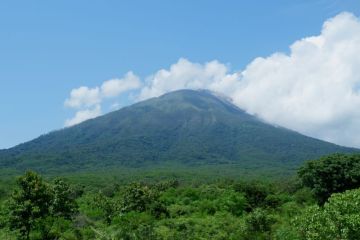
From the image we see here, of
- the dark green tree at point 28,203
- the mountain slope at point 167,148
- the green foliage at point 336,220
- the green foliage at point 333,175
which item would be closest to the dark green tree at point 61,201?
the dark green tree at point 28,203

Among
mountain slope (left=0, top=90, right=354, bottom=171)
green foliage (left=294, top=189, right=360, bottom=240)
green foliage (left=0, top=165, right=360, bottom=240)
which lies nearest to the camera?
green foliage (left=294, top=189, right=360, bottom=240)

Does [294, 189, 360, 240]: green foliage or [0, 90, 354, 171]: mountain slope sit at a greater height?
[0, 90, 354, 171]: mountain slope

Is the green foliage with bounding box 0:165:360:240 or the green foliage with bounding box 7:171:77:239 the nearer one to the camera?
the green foliage with bounding box 0:165:360:240

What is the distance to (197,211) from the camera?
45938mm

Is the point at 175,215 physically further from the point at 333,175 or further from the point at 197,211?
the point at 333,175

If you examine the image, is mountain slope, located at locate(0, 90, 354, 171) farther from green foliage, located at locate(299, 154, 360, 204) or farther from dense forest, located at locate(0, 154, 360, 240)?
green foliage, located at locate(299, 154, 360, 204)

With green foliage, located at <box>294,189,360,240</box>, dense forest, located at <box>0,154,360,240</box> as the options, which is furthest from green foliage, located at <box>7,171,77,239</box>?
green foliage, located at <box>294,189,360,240</box>

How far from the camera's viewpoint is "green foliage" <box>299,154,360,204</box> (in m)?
43.6

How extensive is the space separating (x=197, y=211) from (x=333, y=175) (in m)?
11.9

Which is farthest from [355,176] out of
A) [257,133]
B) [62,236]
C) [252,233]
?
[257,133]

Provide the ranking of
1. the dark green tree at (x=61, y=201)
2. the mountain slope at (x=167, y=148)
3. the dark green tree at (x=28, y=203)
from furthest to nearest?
the mountain slope at (x=167, y=148), the dark green tree at (x=61, y=201), the dark green tree at (x=28, y=203)

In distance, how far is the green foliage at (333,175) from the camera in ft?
143

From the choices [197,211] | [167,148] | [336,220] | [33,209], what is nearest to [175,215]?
[197,211]

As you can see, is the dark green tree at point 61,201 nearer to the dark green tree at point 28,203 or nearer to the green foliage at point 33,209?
the green foliage at point 33,209
